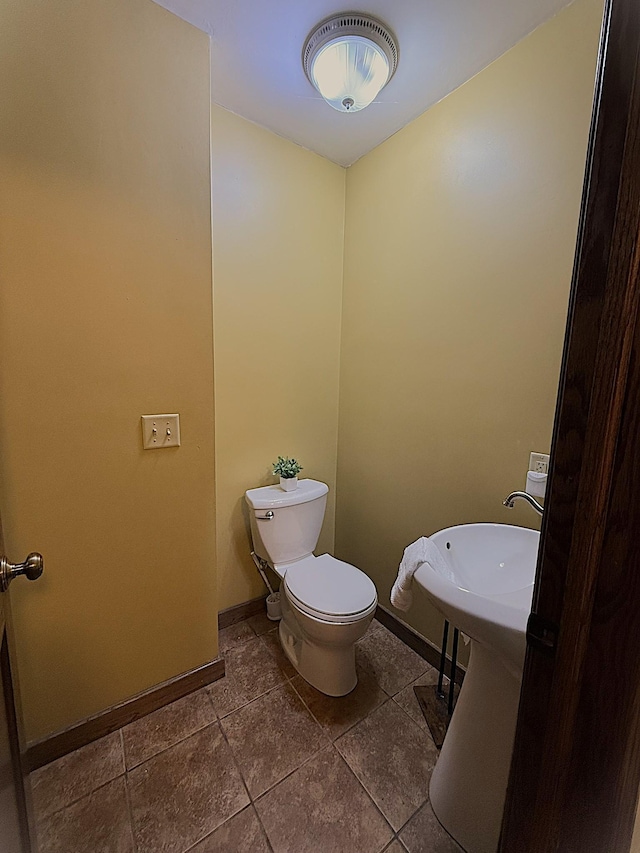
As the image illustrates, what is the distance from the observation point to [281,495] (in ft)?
5.65

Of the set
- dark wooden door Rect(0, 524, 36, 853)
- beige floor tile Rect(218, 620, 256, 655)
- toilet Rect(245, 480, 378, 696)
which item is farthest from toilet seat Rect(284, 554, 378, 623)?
dark wooden door Rect(0, 524, 36, 853)

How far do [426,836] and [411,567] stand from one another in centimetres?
81

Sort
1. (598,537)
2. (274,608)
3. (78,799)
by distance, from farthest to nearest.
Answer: (274,608)
(78,799)
(598,537)

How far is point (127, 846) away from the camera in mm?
971

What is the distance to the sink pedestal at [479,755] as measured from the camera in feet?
3.00

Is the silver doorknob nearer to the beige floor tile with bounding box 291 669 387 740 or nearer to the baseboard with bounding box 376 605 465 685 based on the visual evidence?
the beige floor tile with bounding box 291 669 387 740

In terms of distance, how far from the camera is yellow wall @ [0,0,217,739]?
0.97 m

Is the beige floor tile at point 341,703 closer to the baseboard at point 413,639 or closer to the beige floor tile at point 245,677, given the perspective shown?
the beige floor tile at point 245,677

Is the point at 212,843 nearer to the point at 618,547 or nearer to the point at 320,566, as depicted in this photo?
the point at 320,566

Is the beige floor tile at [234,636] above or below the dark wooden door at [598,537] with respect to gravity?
below

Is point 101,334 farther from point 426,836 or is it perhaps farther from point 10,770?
point 426,836

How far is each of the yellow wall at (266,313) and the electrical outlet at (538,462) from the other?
1.12 metres

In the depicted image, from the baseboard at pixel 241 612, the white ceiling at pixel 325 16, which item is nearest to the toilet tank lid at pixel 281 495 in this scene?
the baseboard at pixel 241 612

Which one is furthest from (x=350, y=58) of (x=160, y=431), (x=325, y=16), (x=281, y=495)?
(x=281, y=495)
